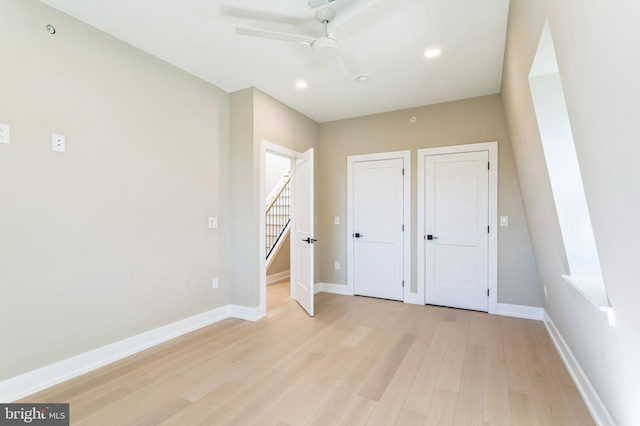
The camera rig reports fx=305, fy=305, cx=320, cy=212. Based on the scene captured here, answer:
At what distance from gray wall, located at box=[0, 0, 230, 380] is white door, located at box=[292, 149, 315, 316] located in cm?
118

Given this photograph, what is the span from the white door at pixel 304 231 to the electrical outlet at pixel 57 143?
232 cm

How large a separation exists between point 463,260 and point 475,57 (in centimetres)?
237

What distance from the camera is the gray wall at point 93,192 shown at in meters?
2.06

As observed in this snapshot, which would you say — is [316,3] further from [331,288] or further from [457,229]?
[331,288]

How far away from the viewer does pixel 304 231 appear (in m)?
4.05

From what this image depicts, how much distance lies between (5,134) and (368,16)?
2510 millimetres

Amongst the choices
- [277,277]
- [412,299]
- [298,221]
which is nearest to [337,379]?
[412,299]

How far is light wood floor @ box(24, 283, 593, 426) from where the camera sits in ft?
6.13

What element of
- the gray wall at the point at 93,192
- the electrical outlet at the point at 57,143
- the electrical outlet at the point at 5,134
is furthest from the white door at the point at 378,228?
the electrical outlet at the point at 5,134

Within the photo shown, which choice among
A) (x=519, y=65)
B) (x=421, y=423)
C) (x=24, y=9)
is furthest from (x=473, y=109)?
(x=24, y=9)

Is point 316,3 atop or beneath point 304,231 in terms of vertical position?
atop

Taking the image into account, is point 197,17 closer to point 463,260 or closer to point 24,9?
point 24,9

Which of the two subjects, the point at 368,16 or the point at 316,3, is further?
the point at 316,3

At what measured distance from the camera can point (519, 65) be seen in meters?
2.17
